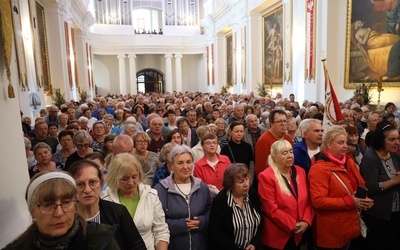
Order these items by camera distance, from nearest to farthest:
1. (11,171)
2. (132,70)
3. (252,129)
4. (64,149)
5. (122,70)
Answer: (11,171), (64,149), (252,129), (122,70), (132,70)

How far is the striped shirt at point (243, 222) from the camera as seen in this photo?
3.00 m

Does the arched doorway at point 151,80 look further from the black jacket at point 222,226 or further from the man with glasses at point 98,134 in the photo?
the black jacket at point 222,226

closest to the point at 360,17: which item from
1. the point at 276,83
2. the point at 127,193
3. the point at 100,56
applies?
the point at 276,83

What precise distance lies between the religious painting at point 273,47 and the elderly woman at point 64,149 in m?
13.1

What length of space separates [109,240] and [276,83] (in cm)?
1574

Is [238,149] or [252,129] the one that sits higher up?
[252,129]

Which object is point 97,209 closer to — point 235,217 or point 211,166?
point 235,217

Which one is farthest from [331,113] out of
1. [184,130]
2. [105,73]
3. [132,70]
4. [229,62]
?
[105,73]

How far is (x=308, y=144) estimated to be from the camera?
157 inches

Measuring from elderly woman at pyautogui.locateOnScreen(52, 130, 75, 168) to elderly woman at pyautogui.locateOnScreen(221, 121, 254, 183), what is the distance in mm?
2288

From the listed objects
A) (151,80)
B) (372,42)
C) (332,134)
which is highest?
(372,42)

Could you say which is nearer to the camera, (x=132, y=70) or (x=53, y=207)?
(x=53, y=207)

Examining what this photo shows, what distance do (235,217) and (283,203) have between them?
51cm

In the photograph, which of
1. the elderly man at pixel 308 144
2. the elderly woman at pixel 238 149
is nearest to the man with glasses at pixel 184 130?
the elderly woman at pixel 238 149
